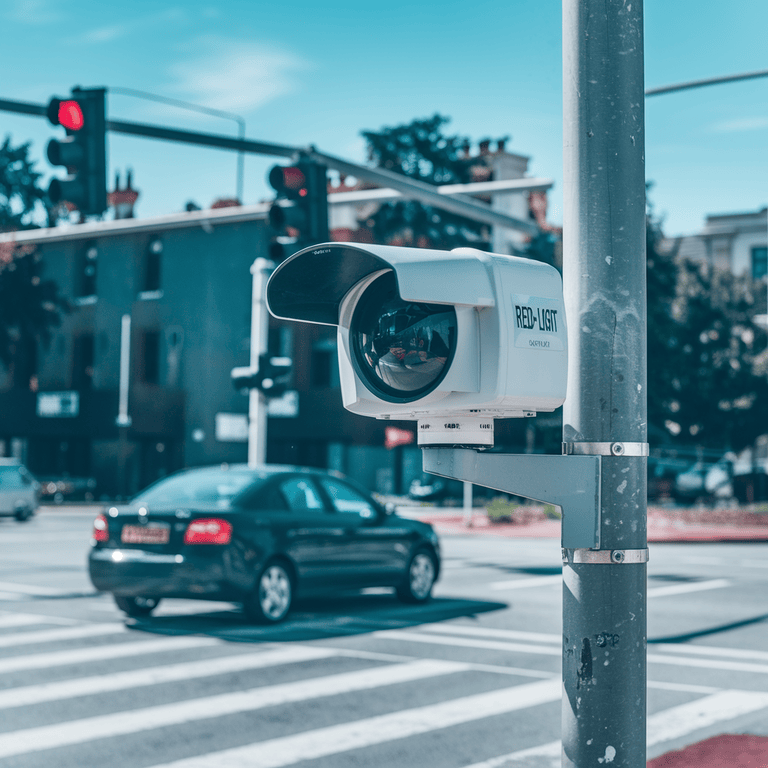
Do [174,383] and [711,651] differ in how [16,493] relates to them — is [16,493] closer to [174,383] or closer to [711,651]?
[174,383]

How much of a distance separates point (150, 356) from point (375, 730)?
1643 inches

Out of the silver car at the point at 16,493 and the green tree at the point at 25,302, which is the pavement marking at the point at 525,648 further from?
the green tree at the point at 25,302

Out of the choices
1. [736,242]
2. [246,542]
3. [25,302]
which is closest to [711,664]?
[246,542]

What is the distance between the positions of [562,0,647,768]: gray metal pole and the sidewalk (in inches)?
924

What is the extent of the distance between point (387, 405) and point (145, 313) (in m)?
45.9

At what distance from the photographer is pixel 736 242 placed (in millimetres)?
59562

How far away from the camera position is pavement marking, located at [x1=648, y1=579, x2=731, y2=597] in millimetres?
14844

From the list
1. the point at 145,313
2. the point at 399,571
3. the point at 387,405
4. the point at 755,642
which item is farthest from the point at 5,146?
the point at 387,405

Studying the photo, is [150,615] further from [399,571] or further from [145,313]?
[145,313]

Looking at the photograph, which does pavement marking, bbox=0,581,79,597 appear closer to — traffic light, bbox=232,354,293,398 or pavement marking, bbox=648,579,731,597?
traffic light, bbox=232,354,293,398

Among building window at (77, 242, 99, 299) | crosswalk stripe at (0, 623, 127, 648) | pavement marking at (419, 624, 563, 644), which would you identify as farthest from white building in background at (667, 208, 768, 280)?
crosswalk stripe at (0, 623, 127, 648)

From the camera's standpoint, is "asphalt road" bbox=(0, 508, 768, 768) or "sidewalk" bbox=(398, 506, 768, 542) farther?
"sidewalk" bbox=(398, 506, 768, 542)

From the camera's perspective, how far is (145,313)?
155ft

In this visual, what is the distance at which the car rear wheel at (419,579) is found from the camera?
1315cm
